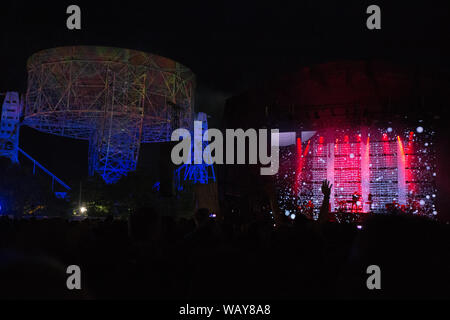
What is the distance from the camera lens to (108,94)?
28.4 meters

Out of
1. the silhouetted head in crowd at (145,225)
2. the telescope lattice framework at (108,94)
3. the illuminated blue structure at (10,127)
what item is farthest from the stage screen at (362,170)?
the illuminated blue structure at (10,127)

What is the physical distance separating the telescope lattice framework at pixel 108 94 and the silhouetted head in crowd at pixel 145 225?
2363 centimetres

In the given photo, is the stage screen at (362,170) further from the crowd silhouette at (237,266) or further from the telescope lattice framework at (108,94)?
the crowd silhouette at (237,266)

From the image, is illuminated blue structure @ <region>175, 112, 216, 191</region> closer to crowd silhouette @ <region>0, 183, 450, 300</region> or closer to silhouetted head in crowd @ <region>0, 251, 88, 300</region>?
crowd silhouette @ <region>0, 183, 450, 300</region>

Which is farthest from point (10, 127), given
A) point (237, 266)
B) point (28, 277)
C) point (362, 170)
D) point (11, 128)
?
point (28, 277)

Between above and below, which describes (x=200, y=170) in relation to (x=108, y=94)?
below

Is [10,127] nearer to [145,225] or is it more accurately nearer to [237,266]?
[145,225]

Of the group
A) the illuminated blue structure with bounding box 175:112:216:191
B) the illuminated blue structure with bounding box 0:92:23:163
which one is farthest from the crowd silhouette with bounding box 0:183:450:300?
the illuminated blue structure with bounding box 0:92:23:163

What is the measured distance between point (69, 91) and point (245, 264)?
93.9 feet

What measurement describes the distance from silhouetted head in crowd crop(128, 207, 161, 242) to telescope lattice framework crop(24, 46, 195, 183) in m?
23.6

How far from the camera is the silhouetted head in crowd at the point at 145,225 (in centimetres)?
370

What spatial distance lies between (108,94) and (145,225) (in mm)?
26332

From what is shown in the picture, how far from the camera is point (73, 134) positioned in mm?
34969

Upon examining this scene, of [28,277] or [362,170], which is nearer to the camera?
[28,277]
